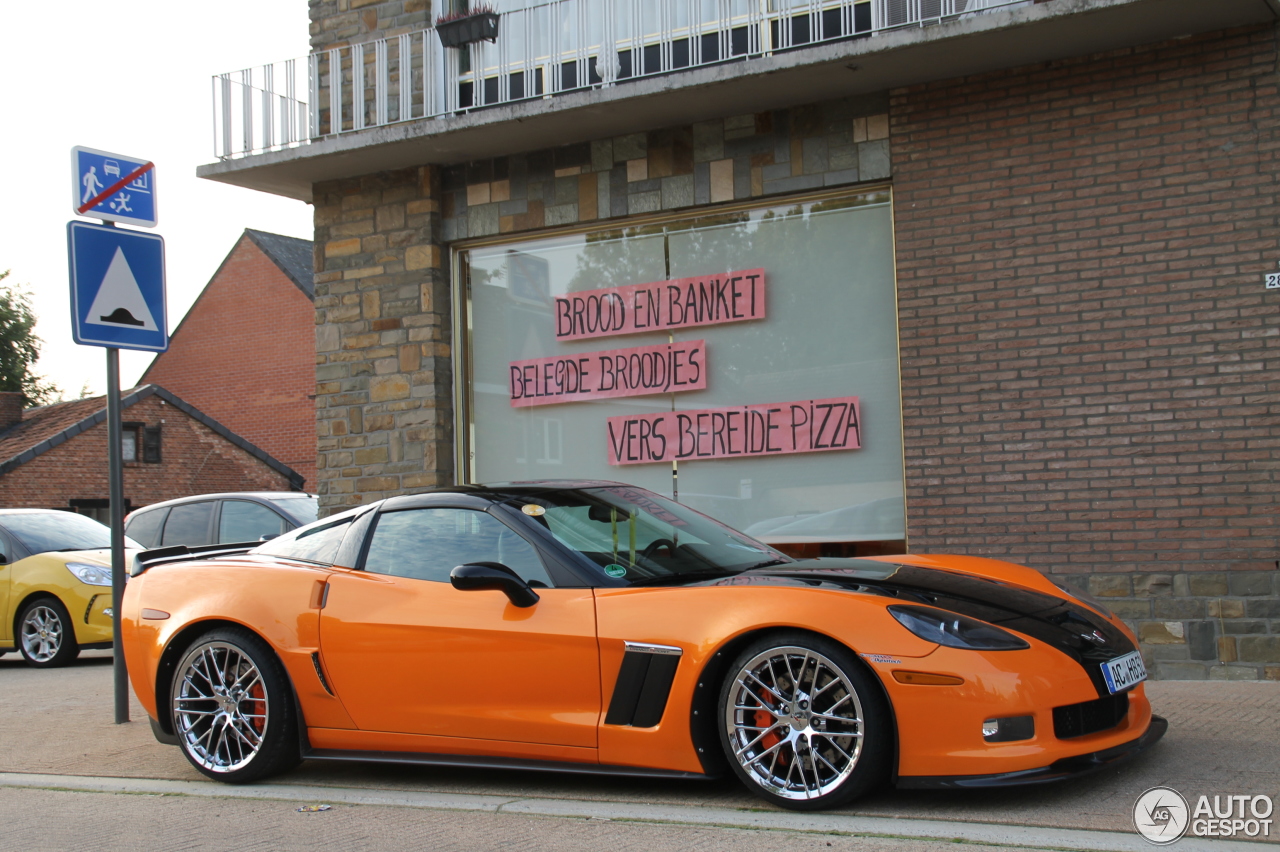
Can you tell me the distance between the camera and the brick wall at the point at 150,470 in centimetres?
2883

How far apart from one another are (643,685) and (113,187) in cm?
500

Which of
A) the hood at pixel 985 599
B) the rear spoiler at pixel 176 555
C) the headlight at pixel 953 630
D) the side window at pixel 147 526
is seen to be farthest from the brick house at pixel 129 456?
the headlight at pixel 953 630

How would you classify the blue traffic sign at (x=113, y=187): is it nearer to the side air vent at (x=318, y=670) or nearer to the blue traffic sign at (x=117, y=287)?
the blue traffic sign at (x=117, y=287)

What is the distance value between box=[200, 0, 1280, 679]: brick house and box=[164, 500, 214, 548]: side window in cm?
264

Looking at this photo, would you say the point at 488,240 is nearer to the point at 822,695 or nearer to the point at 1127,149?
the point at 1127,149

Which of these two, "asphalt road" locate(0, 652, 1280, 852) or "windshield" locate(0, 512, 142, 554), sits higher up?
"windshield" locate(0, 512, 142, 554)

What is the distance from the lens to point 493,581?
4.81 m

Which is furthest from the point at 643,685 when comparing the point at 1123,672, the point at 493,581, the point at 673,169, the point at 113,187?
the point at 673,169

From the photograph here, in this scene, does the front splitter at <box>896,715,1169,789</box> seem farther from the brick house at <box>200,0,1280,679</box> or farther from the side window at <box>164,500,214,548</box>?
the side window at <box>164,500,214,548</box>

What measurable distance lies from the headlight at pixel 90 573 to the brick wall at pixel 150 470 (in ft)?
61.2

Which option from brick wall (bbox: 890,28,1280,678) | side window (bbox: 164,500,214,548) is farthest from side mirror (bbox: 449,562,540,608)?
side window (bbox: 164,500,214,548)

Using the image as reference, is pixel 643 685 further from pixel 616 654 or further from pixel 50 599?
pixel 50 599

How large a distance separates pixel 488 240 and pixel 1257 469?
6.31m

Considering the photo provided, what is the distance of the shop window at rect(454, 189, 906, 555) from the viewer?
9109mm
